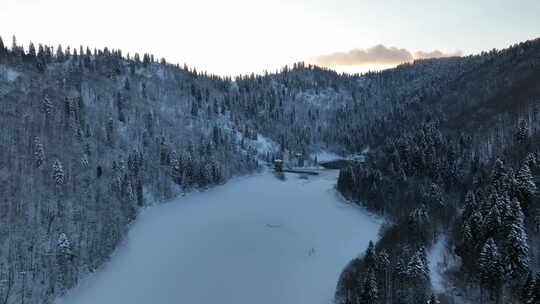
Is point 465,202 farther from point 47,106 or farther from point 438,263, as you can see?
point 47,106

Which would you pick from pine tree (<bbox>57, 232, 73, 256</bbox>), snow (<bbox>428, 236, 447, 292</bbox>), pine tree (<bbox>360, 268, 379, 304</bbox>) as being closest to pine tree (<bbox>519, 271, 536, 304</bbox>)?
snow (<bbox>428, 236, 447, 292</bbox>)

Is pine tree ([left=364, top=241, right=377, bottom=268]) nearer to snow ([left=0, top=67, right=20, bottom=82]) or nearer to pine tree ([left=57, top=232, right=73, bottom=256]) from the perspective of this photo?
pine tree ([left=57, top=232, right=73, bottom=256])

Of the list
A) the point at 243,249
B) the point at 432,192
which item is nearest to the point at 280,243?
the point at 243,249

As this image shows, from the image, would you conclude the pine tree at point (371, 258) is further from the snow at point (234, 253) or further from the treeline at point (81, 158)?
the treeline at point (81, 158)

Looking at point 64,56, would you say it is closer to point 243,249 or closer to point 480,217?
point 243,249

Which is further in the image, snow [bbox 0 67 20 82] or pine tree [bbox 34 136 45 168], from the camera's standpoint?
snow [bbox 0 67 20 82]

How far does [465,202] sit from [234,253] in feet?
165

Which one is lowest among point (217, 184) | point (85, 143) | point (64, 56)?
point (217, 184)

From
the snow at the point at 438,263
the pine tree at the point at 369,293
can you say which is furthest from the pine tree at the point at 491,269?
the pine tree at the point at 369,293

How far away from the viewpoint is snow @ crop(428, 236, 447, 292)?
1957 inches

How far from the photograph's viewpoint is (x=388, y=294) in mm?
48625

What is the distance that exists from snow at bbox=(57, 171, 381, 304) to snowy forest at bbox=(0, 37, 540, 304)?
4365mm

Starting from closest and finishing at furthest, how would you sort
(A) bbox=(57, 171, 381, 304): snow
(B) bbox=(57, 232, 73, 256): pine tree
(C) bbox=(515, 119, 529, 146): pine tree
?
(A) bbox=(57, 171, 381, 304): snow → (B) bbox=(57, 232, 73, 256): pine tree → (C) bbox=(515, 119, 529, 146): pine tree

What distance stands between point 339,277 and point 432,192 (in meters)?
46.8
